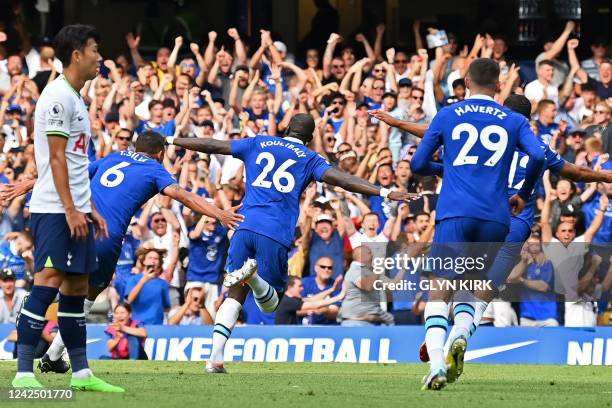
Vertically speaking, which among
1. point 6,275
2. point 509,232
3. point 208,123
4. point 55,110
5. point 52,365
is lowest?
point 6,275

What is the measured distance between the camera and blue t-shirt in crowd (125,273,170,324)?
18.1 metres

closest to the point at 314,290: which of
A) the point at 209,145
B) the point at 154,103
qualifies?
the point at 154,103

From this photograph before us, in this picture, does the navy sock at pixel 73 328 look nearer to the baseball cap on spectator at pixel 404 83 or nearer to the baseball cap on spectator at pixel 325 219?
the baseball cap on spectator at pixel 325 219

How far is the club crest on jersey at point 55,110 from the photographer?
931 cm

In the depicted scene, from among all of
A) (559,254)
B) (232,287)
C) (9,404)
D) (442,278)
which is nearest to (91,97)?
(559,254)

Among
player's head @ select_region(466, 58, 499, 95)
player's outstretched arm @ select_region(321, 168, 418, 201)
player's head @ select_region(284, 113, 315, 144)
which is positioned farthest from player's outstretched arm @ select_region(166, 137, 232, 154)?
player's head @ select_region(466, 58, 499, 95)

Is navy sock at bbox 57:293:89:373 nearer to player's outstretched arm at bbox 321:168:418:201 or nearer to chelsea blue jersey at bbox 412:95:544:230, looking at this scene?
chelsea blue jersey at bbox 412:95:544:230

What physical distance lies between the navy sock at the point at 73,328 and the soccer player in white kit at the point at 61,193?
18 cm

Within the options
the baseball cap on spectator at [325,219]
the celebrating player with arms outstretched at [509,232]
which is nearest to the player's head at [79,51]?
the celebrating player with arms outstretched at [509,232]

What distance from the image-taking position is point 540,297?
17609mm

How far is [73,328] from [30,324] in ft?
1.11

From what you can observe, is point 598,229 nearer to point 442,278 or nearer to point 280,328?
point 280,328

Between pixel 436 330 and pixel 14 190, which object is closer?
pixel 436 330

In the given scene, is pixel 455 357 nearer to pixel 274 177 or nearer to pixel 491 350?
pixel 274 177
